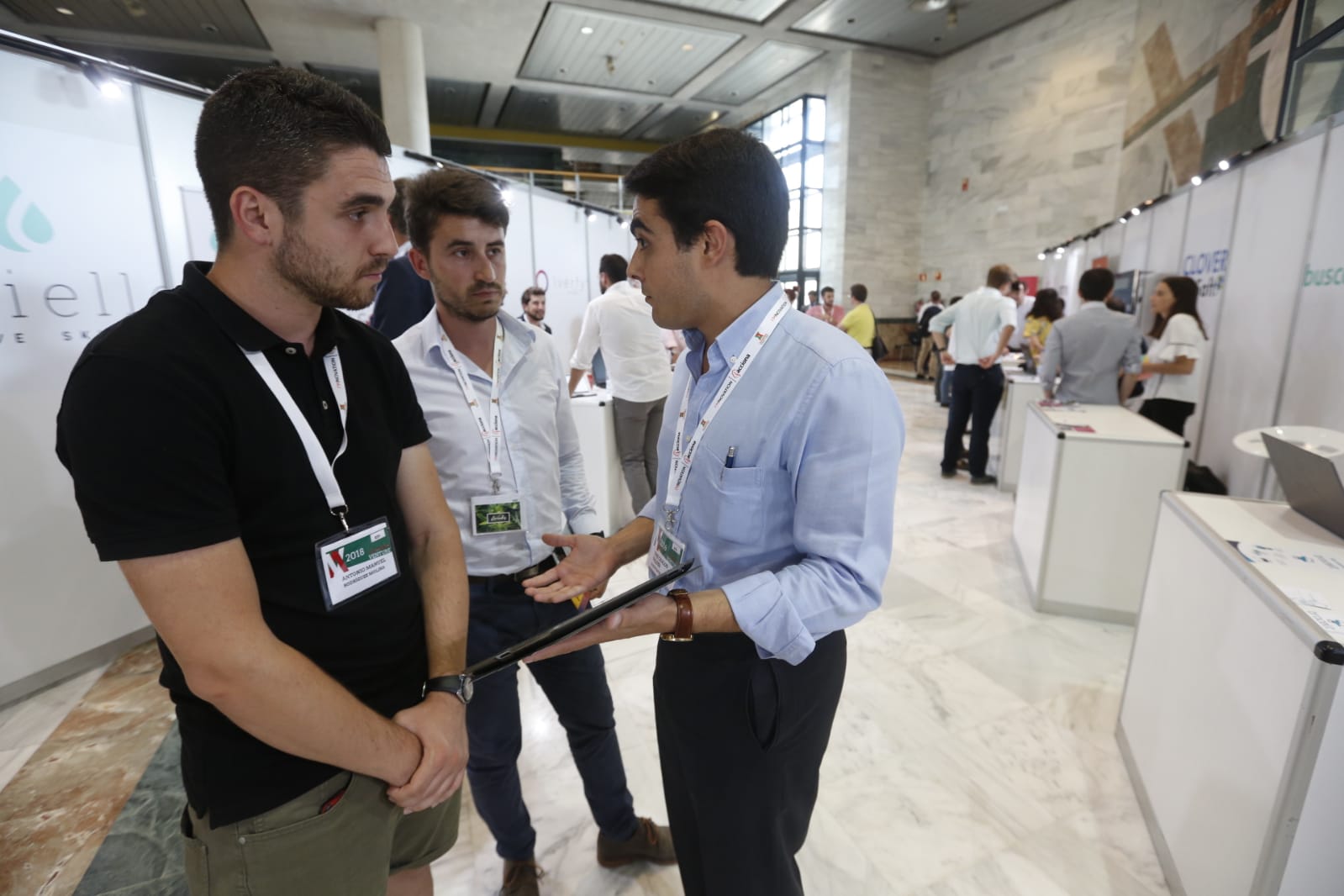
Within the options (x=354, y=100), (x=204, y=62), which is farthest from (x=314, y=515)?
(x=204, y=62)

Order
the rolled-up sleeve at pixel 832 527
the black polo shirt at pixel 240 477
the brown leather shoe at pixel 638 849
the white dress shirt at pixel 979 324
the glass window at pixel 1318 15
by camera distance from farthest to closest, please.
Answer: the white dress shirt at pixel 979 324 → the glass window at pixel 1318 15 → the brown leather shoe at pixel 638 849 → the rolled-up sleeve at pixel 832 527 → the black polo shirt at pixel 240 477

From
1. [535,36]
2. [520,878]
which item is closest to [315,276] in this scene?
[520,878]

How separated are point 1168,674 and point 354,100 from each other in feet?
7.80

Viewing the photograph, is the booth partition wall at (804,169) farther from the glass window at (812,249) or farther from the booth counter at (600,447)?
the booth counter at (600,447)

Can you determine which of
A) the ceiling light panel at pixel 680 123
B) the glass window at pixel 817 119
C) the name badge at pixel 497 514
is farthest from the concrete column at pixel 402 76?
the name badge at pixel 497 514

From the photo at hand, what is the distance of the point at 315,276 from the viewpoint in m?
0.82

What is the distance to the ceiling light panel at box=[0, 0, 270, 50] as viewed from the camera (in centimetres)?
816

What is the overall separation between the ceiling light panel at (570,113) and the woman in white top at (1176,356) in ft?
39.9

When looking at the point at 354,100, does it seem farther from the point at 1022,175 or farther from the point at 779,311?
the point at 1022,175

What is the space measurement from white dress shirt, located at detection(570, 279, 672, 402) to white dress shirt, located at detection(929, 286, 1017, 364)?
276 centimetres

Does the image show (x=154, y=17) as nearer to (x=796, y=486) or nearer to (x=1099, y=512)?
(x=796, y=486)

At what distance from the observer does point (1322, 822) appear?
123 cm

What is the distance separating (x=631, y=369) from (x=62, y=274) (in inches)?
96.7

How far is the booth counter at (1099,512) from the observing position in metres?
2.89
